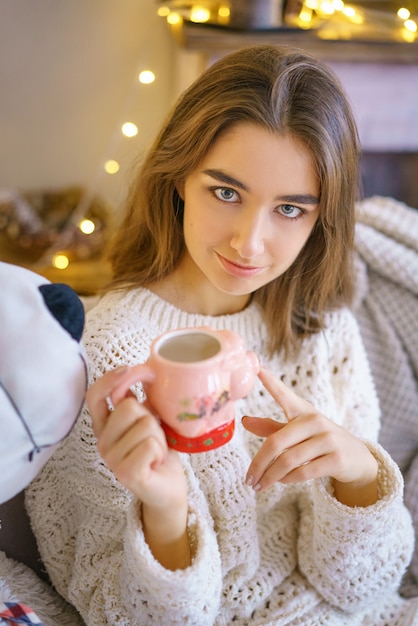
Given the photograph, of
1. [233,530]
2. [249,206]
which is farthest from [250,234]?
[233,530]

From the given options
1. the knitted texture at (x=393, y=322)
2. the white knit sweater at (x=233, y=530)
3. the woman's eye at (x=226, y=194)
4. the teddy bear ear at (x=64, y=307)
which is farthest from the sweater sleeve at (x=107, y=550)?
the knitted texture at (x=393, y=322)

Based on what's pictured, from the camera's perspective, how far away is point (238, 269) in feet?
2.90

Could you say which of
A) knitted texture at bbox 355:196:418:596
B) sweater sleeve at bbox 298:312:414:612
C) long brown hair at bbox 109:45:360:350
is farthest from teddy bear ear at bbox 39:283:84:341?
knitted texture at bbox 355:196:418:596

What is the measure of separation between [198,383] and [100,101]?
1.85m

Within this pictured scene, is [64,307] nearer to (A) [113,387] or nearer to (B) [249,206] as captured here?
(A) [113,387]

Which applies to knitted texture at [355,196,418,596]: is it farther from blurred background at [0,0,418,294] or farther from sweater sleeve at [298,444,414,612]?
blurred background at [0,0,418,294]

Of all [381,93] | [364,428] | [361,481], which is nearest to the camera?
[361,481]

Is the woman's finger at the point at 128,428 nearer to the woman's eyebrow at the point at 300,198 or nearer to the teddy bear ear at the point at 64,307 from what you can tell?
the teddy bear ear at the point at 64,307

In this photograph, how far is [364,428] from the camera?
1.09 m

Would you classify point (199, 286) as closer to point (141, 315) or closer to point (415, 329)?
point (141, 315)

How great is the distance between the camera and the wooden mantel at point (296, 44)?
1.60 metres

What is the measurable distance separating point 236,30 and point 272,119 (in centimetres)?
92

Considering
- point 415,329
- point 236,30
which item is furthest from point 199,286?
point 236,30

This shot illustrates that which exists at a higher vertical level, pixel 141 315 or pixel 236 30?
pixel 236 30
